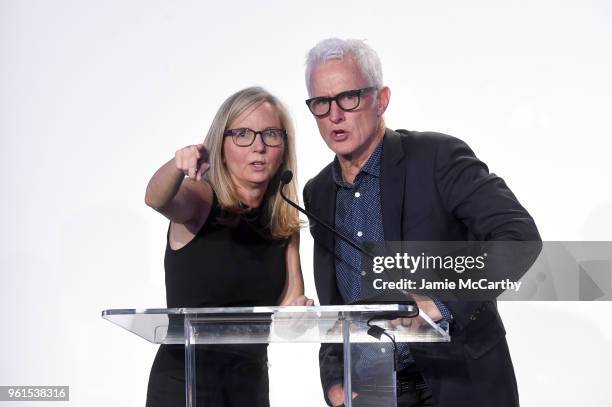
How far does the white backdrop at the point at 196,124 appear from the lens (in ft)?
8.92

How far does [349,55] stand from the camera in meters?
2.65

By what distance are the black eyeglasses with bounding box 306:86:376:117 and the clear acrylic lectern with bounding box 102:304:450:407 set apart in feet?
2.99

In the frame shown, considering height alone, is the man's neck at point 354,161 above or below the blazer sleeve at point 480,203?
above

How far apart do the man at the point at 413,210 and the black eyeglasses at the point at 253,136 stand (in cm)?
14

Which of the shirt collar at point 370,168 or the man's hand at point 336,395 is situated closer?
the man's hand at point 336,395

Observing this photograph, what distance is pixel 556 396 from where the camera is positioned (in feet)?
8.76

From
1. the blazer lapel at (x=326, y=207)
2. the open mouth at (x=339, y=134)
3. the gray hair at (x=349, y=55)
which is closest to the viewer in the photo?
the blazer lapel at (x=326, y=207)

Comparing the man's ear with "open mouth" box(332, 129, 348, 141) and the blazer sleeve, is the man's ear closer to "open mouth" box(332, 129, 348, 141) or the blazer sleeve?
"open mouth" box(332, 129, 348, 141)

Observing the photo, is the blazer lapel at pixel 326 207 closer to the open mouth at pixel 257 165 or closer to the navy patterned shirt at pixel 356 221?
the navy patterned shirt at pixel 356 221

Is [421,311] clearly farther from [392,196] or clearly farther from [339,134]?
[339,134]

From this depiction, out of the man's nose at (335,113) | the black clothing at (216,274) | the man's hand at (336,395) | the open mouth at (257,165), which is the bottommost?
the man's hand at (336,395)

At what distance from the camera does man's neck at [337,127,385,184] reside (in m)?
2.47

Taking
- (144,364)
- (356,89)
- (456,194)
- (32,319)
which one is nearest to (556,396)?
(456,194)

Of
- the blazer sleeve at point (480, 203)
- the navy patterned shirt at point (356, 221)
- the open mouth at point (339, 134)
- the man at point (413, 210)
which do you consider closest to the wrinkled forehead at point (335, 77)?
the man at point (413, 210)
